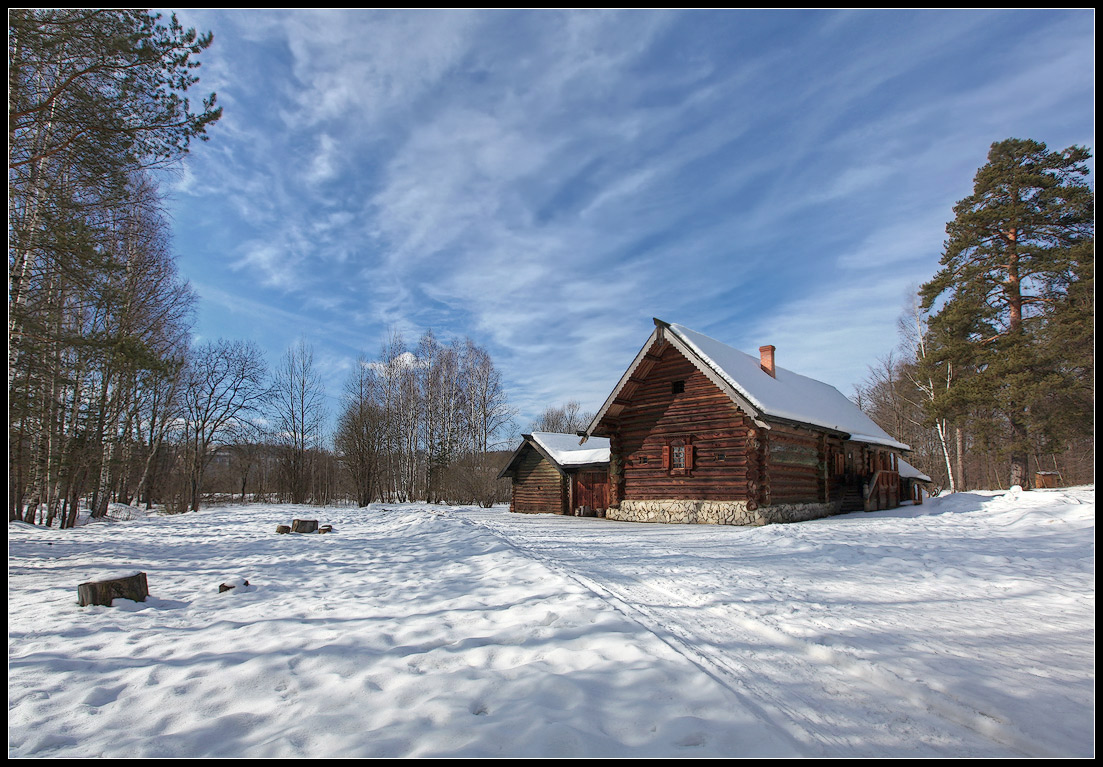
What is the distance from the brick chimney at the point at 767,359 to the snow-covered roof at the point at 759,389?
0.19 m

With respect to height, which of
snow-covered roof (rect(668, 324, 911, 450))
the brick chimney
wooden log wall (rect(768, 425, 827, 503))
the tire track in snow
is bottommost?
the tire track in snow

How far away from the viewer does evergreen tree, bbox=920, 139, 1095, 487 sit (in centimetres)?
2003

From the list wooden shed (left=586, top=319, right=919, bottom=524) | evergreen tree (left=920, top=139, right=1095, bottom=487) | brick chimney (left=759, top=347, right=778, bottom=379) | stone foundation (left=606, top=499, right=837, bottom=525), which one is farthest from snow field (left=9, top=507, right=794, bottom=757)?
evergreen tree (left=920, top=139, right=1095, bottom=487)

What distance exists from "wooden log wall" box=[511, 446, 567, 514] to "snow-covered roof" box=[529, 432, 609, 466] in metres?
0.72

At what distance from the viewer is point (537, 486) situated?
25.5m

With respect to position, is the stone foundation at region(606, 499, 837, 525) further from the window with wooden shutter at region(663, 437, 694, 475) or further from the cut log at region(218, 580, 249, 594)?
the cut log at region(218, 580, 249, 594)

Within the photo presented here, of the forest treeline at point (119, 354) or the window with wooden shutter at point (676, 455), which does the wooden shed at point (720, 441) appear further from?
the forest treeline at point (119, 354)

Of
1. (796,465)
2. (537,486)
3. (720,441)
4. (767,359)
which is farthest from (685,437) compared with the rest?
(537,486)

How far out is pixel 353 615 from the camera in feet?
17.9

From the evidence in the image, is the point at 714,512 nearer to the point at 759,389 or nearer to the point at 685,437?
the point at 685,437

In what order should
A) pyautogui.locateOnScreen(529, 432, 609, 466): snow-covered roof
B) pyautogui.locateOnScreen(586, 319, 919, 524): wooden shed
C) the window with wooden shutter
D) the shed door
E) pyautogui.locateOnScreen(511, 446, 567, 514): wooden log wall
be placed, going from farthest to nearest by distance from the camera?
1. pyautogui.locateOnScreen(511, 446, 567, 514): wooden log wall
2. pyautogui.locateOnScreen(529, 432, 609, 466): snow-covered roof
3. the shed door
4. the window with wooden shutter
5. pyautogui.locateOnScreen(586, 319, 919, 524): wooden shed

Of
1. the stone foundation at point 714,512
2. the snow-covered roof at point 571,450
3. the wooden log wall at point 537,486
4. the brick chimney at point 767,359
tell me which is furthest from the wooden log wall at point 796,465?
the wooden log wall at point 537,486

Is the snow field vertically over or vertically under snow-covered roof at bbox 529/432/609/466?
under

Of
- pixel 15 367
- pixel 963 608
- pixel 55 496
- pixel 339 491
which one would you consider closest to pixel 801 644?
pixel 963 608
